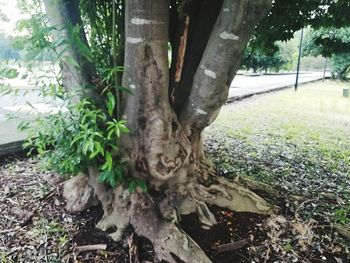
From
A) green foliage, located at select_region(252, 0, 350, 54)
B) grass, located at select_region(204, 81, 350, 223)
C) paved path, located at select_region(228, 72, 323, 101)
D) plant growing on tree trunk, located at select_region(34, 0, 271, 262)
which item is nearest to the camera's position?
plant growing on tree trunk, located at select_region(34, 0, 271, 262)

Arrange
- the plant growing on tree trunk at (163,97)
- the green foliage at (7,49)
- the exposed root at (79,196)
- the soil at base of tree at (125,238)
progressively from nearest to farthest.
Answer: the plant growing on tree trunk at (163,97), the green foliage at (7,49), the soil at base of tree at (125,238), the exposed root at (79,196)

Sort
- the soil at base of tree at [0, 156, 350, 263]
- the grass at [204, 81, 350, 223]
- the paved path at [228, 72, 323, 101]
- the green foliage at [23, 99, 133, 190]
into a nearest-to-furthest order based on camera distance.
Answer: the green foliage at [23, 99, 133, 190] → the soil at base of tree at [0, 156, 350, 263] → the grass at [204, 81, 350, 223] → the paved path at [228, 72, 323, 101]

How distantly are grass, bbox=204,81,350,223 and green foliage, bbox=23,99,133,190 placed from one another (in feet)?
5.49

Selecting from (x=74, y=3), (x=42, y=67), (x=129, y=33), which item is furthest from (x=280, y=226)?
(x=74, y=3)

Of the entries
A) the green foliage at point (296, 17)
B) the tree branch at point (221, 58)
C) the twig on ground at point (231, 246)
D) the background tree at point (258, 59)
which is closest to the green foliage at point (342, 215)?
the twig on ground at point (231, 246)

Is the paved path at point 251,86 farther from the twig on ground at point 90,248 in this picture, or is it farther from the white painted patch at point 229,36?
the twig on ground at point 90,248

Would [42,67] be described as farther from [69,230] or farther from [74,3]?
[69,230]

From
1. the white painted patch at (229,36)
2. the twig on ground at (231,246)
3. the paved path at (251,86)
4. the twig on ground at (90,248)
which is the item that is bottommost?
the paved path at (251,86)

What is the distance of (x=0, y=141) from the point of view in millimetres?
3332

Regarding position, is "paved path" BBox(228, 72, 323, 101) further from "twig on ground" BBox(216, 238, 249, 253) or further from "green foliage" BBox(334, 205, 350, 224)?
"twig on ground" BBox(216, 238, 249, 253)

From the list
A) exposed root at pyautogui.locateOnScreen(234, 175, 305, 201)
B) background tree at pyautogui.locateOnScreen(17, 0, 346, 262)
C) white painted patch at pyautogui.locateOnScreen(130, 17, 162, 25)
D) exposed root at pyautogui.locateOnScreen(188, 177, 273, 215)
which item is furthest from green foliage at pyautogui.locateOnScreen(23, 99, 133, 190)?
exposed root at pyautogui.locateOnScreen(234, 175, 305, 201)

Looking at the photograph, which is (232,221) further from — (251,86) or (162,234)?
(251,86)

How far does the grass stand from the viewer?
3.08 metres

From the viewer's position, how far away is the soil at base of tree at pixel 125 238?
195 cm
